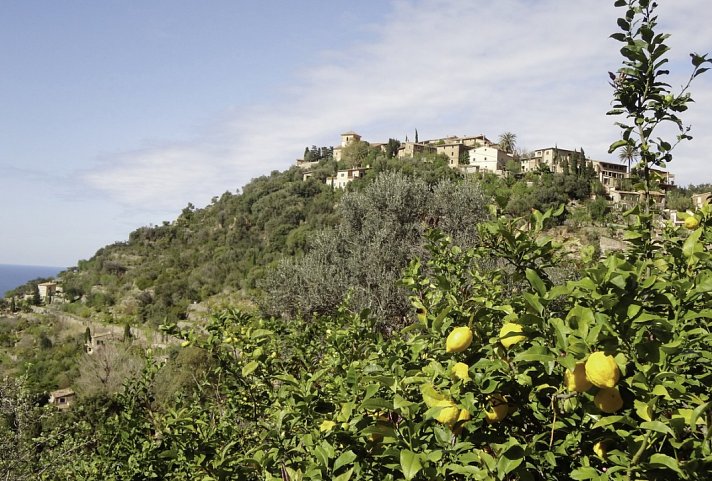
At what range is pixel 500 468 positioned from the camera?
100cm

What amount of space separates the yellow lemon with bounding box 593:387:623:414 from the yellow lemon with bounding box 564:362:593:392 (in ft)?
0.14

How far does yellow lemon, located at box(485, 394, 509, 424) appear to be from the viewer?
1.22 metres

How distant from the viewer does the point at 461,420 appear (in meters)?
1.18

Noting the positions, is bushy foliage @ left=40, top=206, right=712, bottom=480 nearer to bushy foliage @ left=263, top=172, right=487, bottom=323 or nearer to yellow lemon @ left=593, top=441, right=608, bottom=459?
yellow lemon @ left=593, top=441, right=608, bottom=459

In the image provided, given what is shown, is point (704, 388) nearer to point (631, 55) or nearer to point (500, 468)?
point (500, 468)

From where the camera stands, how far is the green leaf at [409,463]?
98cm

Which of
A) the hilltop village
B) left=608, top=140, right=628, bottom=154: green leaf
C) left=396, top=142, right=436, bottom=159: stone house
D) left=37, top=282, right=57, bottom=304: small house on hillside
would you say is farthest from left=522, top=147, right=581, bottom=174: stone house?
left=37, top=282, right=57, bottom=304: small house on hillside

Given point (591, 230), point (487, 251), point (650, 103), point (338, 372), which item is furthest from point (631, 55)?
point (591, 230)

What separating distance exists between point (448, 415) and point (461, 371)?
0.42ft

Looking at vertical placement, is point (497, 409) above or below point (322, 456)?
above

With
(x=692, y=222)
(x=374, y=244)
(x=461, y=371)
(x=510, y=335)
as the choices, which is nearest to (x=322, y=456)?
(x=461, y=371)

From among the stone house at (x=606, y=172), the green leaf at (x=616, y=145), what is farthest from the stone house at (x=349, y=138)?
the green leaf at (x=616, y=145)

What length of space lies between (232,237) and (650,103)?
147 feet

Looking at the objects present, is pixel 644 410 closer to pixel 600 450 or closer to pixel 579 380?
pixel 579 380
